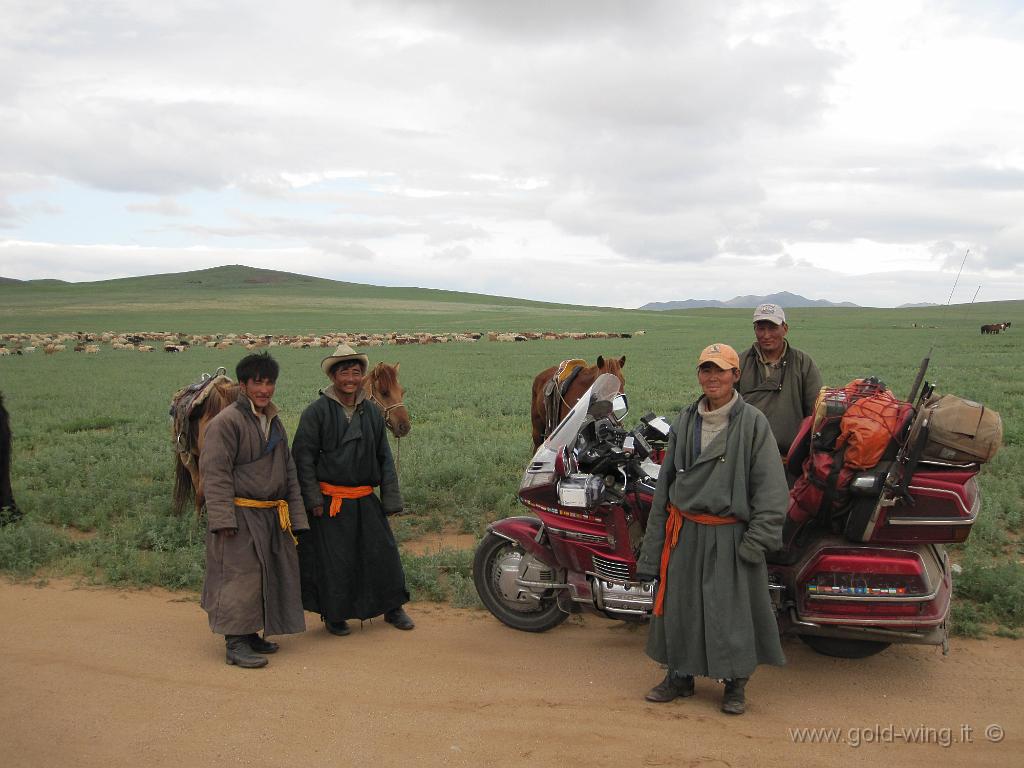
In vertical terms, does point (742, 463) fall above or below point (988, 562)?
above

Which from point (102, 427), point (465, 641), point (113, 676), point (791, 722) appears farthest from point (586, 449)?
point (102, 427)

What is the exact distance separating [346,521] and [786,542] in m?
2.97

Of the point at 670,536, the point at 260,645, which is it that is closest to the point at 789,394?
the point at 670,536

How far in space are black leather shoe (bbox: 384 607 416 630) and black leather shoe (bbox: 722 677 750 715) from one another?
2386 millimetres

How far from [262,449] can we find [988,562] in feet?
19.0

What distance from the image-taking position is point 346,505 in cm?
604

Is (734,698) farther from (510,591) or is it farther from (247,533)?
(247,533)

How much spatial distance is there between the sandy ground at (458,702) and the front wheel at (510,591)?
4.9 inches

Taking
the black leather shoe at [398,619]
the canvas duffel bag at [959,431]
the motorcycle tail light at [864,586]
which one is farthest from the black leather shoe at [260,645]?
the canvas duffel bag at [959,431]

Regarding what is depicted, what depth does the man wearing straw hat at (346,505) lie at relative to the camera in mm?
5918

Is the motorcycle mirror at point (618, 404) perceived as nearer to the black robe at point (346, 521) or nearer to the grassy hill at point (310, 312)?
the black robe at point (346, 521)

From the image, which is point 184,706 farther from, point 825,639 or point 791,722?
point 825,639

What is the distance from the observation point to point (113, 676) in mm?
5074

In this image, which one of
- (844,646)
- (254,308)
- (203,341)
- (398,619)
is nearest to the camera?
(844,646)
